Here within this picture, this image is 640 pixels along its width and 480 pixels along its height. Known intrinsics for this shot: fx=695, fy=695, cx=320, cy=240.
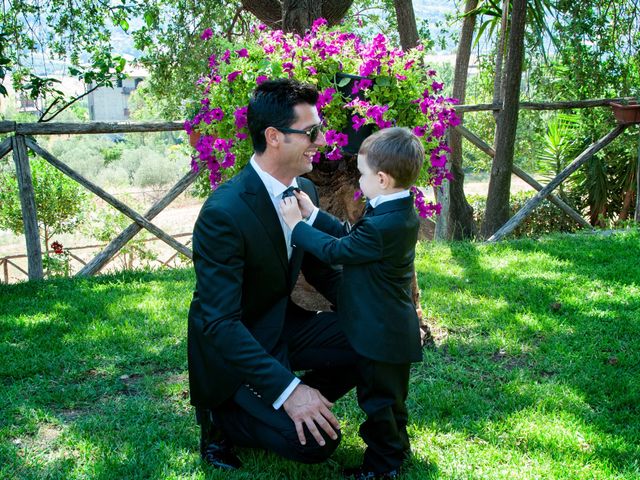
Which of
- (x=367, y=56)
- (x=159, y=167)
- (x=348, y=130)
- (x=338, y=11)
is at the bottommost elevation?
(x=159, y=167)

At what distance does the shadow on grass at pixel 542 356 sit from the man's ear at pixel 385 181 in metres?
1.38

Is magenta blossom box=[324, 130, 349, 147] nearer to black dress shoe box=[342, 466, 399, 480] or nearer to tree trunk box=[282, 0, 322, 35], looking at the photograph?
black dress shoe box=[342, 466, 399, 480]

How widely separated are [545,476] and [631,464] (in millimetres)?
410

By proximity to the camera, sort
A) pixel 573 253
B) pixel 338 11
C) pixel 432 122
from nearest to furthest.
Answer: pixel 432 122 < pixel 573 253 < pixel 338 11

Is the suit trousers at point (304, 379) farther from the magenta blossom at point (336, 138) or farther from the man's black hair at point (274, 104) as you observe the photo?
the magenta blossom at point (336, 138)

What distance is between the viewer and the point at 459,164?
1159 centimetres

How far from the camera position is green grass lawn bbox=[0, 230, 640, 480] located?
3178 millimetres

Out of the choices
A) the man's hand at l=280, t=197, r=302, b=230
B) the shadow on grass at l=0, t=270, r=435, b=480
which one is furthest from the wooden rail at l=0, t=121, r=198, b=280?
the man's hand at l=280, t=197, r=302, b=230

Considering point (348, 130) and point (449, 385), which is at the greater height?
point (348, 130)

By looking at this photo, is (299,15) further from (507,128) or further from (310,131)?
(507,128)

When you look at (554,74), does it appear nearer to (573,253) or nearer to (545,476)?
(573,253)

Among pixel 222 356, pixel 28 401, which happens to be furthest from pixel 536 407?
pixel 28 401

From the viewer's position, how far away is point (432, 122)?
12.9ft

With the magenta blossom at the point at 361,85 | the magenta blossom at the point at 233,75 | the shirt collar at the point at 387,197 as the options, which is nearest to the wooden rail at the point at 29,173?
the magenta blossom at the point at 233,75
